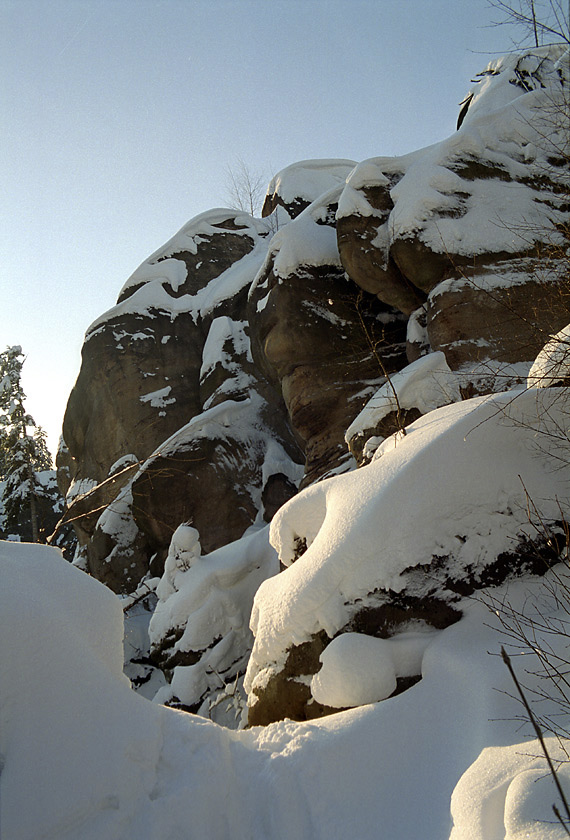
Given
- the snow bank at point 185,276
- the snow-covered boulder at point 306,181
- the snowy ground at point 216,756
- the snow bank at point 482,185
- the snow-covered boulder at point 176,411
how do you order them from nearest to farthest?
the snowy ground at point 216,756 → the snow bank at point 482,185 → the snow-covered boulder at point 176,411 → the snow bank at point 185,276 → the snow-covered boulder at point 306,181

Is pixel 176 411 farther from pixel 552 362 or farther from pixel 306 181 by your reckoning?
pixel 552 362

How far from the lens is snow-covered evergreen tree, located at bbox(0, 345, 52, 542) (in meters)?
20.7

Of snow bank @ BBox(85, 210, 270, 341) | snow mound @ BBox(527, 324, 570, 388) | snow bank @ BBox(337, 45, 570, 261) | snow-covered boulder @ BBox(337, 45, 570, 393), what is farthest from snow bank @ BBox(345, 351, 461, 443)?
snow bank @ BBox(85, 210, 270, 341)

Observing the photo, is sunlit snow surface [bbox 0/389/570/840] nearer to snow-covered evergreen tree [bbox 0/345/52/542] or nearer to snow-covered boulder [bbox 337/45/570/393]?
snow-covered boulder [bbox 337/45/570/393]

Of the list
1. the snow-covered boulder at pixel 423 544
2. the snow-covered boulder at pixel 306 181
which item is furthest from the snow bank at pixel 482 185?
the snow-covered boulder at pixel 306 181

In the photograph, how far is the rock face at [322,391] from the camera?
16.9ft

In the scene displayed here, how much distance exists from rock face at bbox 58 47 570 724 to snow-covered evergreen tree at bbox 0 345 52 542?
1.51m

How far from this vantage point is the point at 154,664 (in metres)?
13.1

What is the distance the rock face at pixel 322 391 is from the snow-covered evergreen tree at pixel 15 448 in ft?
4.95

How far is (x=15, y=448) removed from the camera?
2119 cm

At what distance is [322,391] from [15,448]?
44.0 ft

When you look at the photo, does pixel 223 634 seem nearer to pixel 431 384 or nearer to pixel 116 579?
pixel 431 384

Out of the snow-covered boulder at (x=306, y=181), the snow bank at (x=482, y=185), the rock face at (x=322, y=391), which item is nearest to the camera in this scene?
the rock face at (x=322, y=391)

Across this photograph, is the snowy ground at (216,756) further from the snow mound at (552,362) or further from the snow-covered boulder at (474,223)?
the snow-covered boulder at (474,223)
